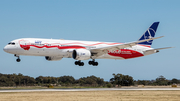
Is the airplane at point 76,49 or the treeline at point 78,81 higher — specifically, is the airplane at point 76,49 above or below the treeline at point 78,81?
above

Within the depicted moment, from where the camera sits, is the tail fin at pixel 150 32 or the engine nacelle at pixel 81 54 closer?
the engine nacelle at pixel 81 54

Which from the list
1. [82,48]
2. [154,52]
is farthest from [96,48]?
[154,52]

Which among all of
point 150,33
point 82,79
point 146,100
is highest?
point 150,33

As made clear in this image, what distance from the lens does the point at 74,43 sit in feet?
171

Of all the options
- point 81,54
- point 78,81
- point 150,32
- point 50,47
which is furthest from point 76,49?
point 78,81

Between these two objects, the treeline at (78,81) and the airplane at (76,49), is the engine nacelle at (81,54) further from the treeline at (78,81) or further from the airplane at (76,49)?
the treeline at (78,81)

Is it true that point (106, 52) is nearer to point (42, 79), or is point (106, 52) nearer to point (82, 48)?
point (82, 48)

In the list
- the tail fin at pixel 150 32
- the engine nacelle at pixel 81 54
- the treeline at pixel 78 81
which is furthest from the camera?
the treeline at pixel 78 81

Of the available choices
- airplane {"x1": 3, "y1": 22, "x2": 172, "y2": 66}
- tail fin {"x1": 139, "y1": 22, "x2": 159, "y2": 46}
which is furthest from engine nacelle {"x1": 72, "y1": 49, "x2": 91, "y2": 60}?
tail fin {"x1": 139, "y1": 22, "x2": 159, "y2": 46}

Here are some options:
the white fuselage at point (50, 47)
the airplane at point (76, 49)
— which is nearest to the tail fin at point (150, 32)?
the airplane at point (76, 49)

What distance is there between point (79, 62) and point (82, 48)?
140 inches

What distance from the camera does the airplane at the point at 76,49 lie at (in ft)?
157

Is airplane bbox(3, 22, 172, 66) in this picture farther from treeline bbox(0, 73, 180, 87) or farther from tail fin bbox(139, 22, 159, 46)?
treeline bbox(0, 73, 180, 87)

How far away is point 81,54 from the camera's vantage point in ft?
166
